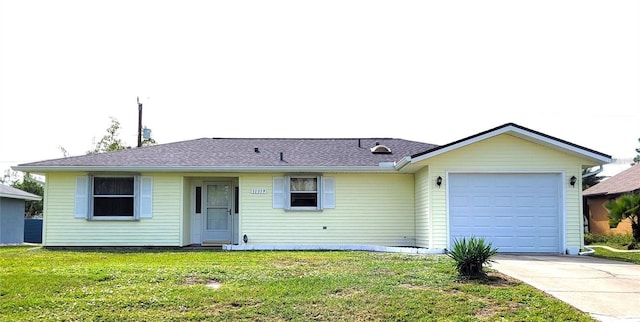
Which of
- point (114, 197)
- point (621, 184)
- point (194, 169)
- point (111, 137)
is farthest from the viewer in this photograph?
point (111, 137)

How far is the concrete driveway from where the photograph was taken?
7.14 metres

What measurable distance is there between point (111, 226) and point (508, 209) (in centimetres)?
1042

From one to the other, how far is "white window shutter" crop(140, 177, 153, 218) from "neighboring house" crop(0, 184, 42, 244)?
444 inches

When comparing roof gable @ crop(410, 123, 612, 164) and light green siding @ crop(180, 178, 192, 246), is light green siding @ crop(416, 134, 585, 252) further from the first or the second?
light green siding @ crop(180, 178, 192, 246)

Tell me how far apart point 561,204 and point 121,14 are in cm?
1084

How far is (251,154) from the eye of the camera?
17.0m

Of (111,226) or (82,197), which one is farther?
(111,226)

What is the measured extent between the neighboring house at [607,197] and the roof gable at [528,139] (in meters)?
8.89

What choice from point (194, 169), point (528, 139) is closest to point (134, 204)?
point (194, 169)

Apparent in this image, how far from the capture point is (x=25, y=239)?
94.8ft

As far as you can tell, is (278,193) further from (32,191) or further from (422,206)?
(32,191)

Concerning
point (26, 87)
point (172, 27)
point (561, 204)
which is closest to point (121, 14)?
point (172, 27)

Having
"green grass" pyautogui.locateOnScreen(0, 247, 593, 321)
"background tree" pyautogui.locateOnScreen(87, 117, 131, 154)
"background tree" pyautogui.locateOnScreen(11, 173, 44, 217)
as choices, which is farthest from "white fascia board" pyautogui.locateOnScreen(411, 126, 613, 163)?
"background tree" pyautogui.locateOnScreen(11, 173, 44, 217)

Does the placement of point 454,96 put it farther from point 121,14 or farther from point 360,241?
point 121,14
